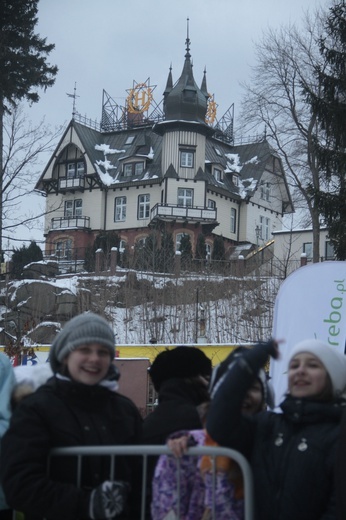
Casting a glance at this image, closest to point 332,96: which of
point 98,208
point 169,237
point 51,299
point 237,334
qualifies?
point 237,334

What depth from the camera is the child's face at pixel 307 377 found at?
382 cm

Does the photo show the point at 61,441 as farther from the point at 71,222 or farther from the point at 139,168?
the point at 139,168

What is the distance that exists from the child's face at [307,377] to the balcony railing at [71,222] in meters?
58.9

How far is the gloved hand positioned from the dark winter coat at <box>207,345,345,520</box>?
50 centimetres

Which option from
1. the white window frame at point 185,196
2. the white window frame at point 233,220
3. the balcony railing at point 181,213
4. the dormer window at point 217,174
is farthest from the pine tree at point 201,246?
the dormer window at point 217,174

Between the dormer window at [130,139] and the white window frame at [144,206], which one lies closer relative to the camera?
the white window frame at [144,206]

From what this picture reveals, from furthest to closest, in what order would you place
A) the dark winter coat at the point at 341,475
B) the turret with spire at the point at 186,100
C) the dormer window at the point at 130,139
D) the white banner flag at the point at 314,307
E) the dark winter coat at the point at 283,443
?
the dormer window at the point at 130,139 < the turret with spire at the point at 186,100 < the white banner flag at the point at 314,307 < the dark winter coat at the point at 283,443 < the dark winter coat at the point at 341,475

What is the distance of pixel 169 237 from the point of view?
177 feet

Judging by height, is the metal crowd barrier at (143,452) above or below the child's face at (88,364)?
below

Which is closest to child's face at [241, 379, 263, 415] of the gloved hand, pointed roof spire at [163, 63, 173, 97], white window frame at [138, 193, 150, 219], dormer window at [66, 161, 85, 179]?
the gloved hand

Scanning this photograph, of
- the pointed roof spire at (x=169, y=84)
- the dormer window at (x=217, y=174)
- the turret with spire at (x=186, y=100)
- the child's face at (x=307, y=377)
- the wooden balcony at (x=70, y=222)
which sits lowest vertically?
the child's face at (x=307, y=377)

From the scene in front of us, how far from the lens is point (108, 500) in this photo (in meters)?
3.80

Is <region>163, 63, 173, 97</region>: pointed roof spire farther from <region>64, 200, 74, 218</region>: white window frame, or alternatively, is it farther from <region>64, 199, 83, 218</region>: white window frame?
<region>64, 200, 74, 218</region>: white window frame

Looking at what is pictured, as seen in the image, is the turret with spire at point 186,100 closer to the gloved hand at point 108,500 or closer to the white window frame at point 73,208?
the white window frame at point 73,208
